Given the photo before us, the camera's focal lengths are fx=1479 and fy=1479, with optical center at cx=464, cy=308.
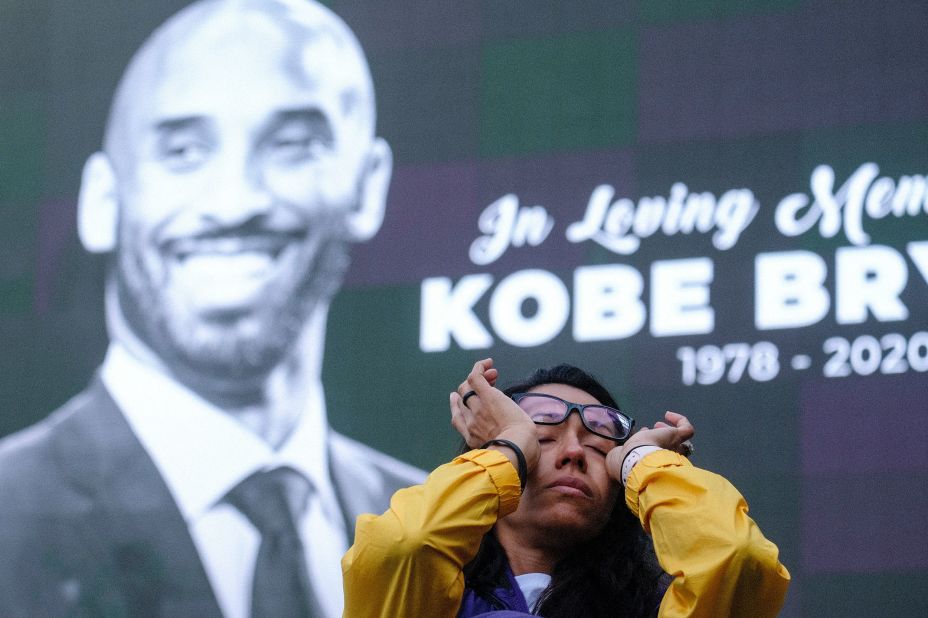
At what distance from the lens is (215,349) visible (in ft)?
10.4

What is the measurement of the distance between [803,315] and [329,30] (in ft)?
4.23

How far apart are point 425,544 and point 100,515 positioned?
162 centimetres

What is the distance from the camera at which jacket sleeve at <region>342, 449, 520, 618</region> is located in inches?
64.2

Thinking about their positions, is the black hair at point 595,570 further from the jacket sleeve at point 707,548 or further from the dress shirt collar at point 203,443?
the dress shirt collar at point 203,443

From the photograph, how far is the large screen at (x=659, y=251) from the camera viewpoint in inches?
107

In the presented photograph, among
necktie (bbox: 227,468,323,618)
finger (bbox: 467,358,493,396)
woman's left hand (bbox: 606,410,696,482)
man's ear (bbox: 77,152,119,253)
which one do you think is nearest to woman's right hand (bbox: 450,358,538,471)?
finger (bbox: 467,358,493,396)

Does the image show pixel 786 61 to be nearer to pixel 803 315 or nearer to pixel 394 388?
pixel 803 315

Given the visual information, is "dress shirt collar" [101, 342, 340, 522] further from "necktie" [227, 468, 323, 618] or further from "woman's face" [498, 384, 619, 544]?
"woman's face" [498, 384, 619, 544]

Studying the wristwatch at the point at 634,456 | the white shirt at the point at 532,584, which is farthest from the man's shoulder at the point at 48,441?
the wristwatch at the point at 634,456

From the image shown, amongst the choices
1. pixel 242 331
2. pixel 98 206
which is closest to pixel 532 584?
pixel 242 331

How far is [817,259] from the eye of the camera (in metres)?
2.83

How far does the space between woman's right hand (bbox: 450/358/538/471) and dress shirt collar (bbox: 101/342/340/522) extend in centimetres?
114

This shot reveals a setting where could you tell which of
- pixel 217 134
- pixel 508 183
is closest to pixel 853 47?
pixel 508 183

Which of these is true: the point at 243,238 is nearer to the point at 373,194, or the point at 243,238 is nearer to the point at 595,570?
the point at 373,194
